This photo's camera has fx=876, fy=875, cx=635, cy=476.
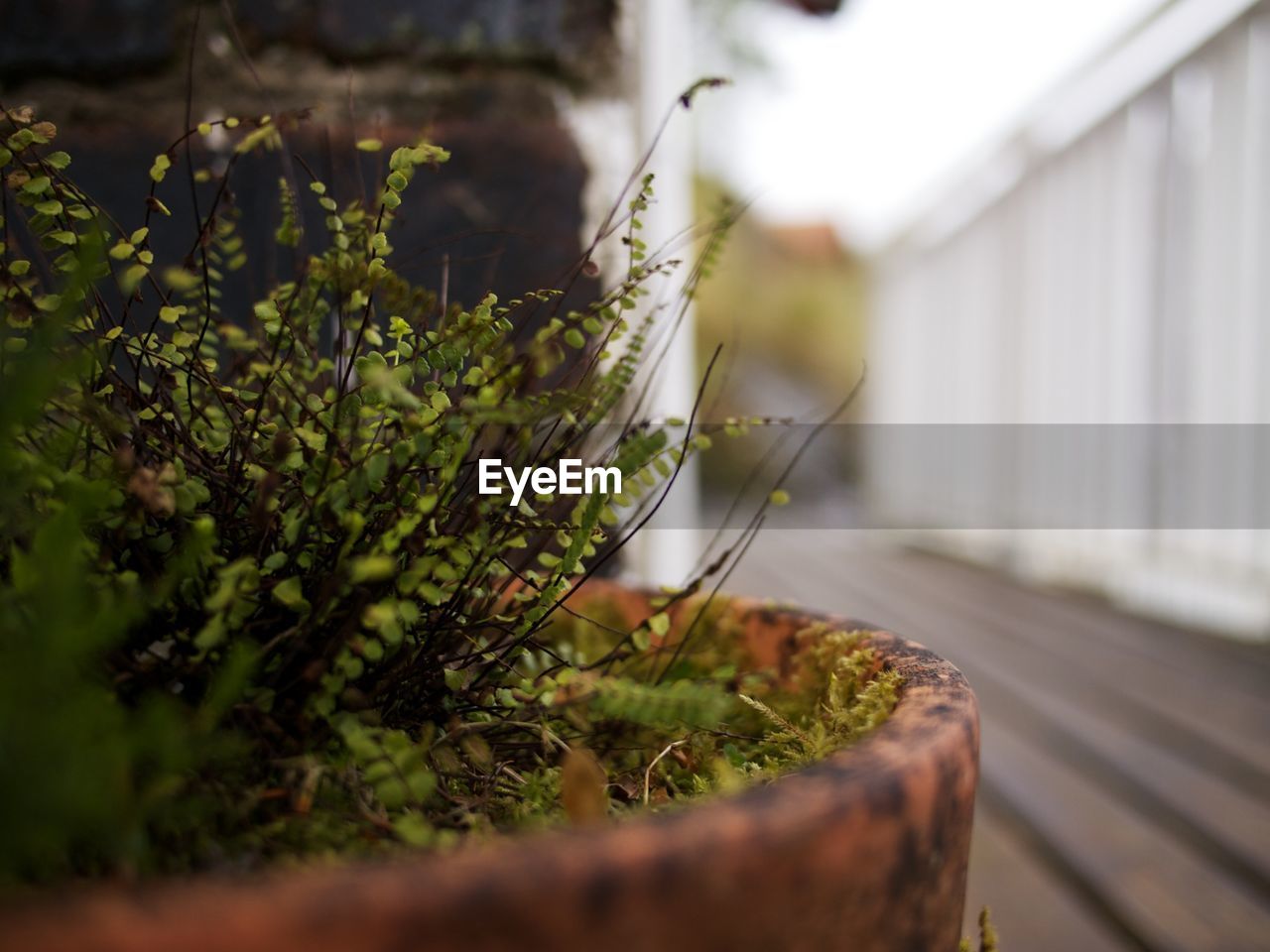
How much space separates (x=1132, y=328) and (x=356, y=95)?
316 centimetres

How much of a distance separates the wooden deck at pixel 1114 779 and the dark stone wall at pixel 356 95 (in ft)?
3.32

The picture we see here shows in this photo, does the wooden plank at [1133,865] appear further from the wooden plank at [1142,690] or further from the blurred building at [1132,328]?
the blurred building at [1132,328]

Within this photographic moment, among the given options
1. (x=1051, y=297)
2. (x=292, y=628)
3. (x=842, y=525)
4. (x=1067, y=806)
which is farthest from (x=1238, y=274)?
(x=842, y=525)

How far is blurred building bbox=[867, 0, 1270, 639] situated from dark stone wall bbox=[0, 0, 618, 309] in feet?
8.18

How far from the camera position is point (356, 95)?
3.26ft

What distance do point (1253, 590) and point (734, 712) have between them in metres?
2.76

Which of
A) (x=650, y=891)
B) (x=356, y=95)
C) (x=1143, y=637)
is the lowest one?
(x=1143, y=637)

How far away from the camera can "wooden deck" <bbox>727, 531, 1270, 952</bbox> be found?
108 centimetres

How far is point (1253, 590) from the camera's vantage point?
104 inches

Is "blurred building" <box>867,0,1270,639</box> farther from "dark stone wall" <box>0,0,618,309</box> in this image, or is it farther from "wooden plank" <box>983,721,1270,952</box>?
"dark stone wall" <box>0,0,618,309</box>

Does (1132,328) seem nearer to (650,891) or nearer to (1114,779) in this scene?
(1114,779)

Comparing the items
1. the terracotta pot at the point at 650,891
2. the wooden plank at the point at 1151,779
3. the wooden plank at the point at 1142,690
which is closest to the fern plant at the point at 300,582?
the terracotta pot at the point at 650,891

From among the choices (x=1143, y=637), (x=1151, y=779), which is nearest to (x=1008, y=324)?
(x=1143, y=637)

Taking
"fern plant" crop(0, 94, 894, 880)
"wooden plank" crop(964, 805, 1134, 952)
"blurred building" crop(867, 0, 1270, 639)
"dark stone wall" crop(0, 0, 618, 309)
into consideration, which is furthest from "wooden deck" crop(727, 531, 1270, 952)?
"dark stone wall" crop(0, 0, 618, 309)
